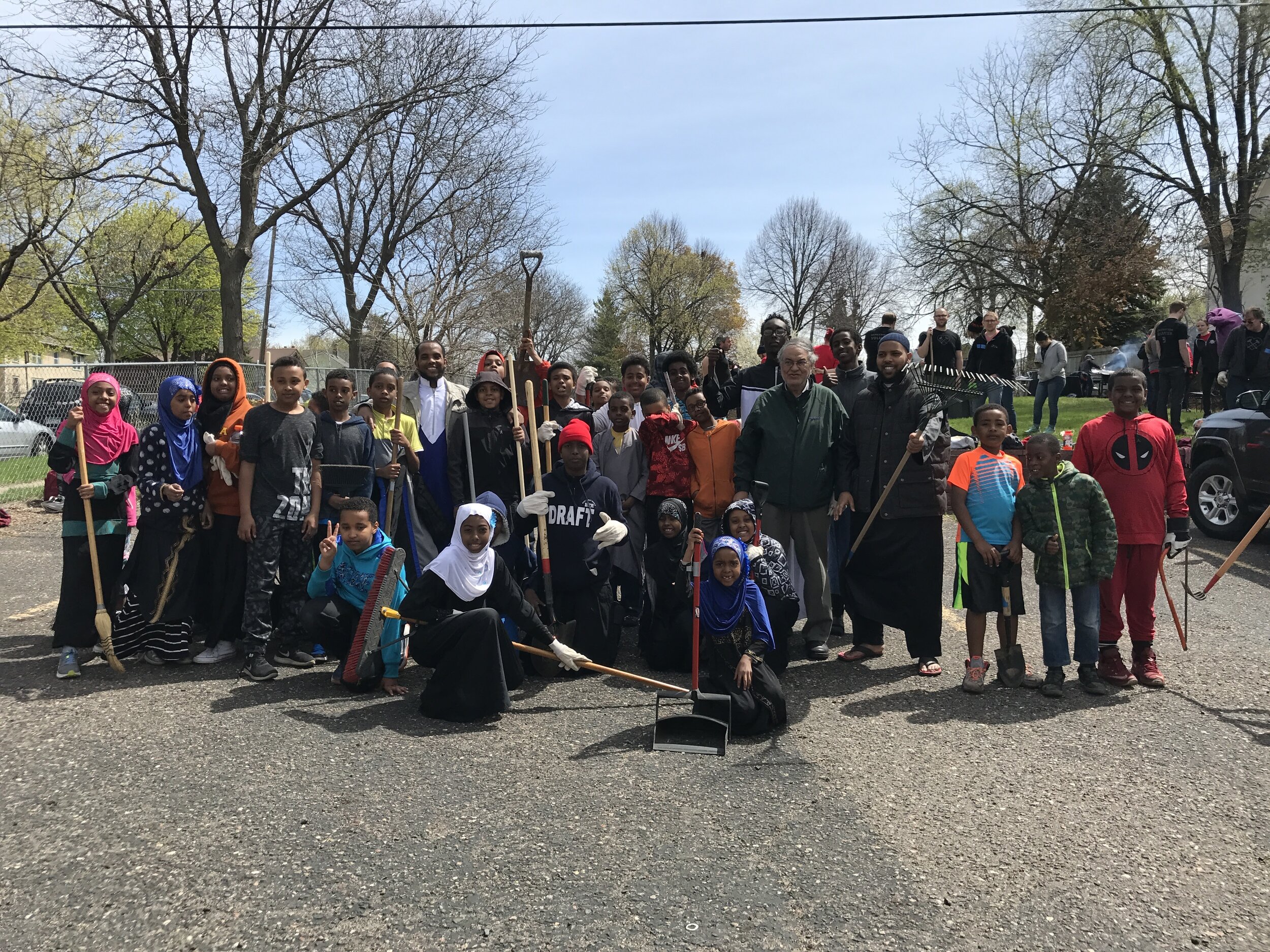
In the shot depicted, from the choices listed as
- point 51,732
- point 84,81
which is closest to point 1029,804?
point 51,732

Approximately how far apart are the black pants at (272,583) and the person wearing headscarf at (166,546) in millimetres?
402

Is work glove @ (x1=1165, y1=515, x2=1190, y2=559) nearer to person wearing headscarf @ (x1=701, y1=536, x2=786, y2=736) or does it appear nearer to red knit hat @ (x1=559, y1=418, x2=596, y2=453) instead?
person wearing headscarf @ (x1=701, y1=536, x2=786, y2=736)

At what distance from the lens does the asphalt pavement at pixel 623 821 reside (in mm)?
3012

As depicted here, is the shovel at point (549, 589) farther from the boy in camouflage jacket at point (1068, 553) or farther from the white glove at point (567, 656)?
the boy in camouflage jacket at point (1068, 553)

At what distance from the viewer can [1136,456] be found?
18.2 ft

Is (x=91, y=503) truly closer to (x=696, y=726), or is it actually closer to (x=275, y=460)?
(x=275, y=460)

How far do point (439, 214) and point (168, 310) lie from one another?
115ft

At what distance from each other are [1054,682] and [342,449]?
15.7ft

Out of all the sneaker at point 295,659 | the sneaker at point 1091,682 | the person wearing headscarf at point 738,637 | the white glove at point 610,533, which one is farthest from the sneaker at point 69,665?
the sneaker at point 1091,682

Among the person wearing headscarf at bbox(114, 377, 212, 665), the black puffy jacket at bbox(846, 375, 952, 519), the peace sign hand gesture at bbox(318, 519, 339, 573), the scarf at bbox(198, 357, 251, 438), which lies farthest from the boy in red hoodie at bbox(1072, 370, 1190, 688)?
the person wearing headscarf at bbox(114, 377, 212, 665)

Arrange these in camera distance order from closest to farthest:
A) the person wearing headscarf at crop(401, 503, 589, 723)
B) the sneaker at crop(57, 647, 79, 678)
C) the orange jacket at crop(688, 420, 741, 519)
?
the person wearing headscarf at crop(401, 503, 589, 723) → the sneaker at crop(57, 647, 79, 678) → the orange jacket at crop(688, 420, 741, 519)

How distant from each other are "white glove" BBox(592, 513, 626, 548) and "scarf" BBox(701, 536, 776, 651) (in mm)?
903

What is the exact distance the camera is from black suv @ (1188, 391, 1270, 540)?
9211 mm

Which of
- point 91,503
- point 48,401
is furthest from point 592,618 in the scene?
point 48,401
